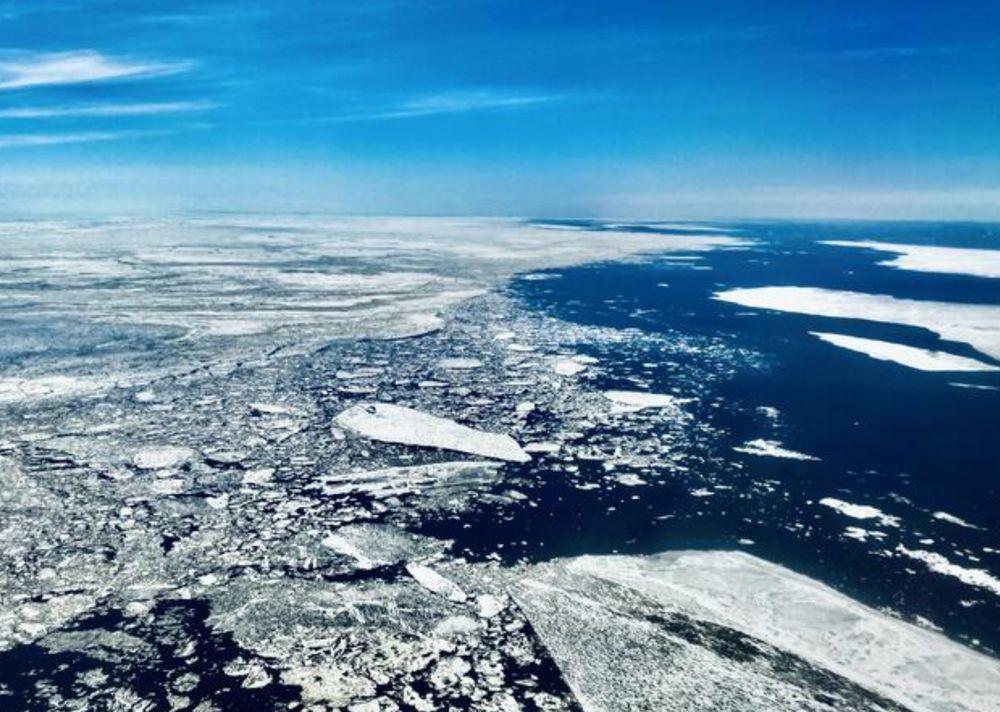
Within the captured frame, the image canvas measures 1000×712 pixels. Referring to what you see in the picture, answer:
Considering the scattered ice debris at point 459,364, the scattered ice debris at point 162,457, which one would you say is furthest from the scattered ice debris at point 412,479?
the scattered ice debris at point 459,364

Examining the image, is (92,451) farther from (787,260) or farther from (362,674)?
(787,260)

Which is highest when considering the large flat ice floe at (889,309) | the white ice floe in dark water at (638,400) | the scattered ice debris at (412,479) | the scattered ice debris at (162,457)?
the large flat ice floe at (889,309)

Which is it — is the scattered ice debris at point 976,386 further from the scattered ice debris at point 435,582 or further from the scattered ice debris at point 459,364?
the scattered ice debris at point 435,582

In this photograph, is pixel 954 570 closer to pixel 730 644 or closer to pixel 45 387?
pixel 730 644

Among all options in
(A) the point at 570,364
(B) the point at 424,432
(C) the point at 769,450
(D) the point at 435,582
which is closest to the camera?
(D) the point at 435,582

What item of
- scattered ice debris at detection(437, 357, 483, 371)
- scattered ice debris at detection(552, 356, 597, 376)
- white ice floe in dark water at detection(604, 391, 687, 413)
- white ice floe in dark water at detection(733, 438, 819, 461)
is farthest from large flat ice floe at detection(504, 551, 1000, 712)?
scattered ice debris at detection(437, 357, 483, 371)

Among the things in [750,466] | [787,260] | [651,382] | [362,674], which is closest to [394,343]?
[651,382]

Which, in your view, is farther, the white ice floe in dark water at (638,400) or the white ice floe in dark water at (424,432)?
the white ice floe in dark water at (638,400)

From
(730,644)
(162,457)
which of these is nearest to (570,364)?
(162,457)
